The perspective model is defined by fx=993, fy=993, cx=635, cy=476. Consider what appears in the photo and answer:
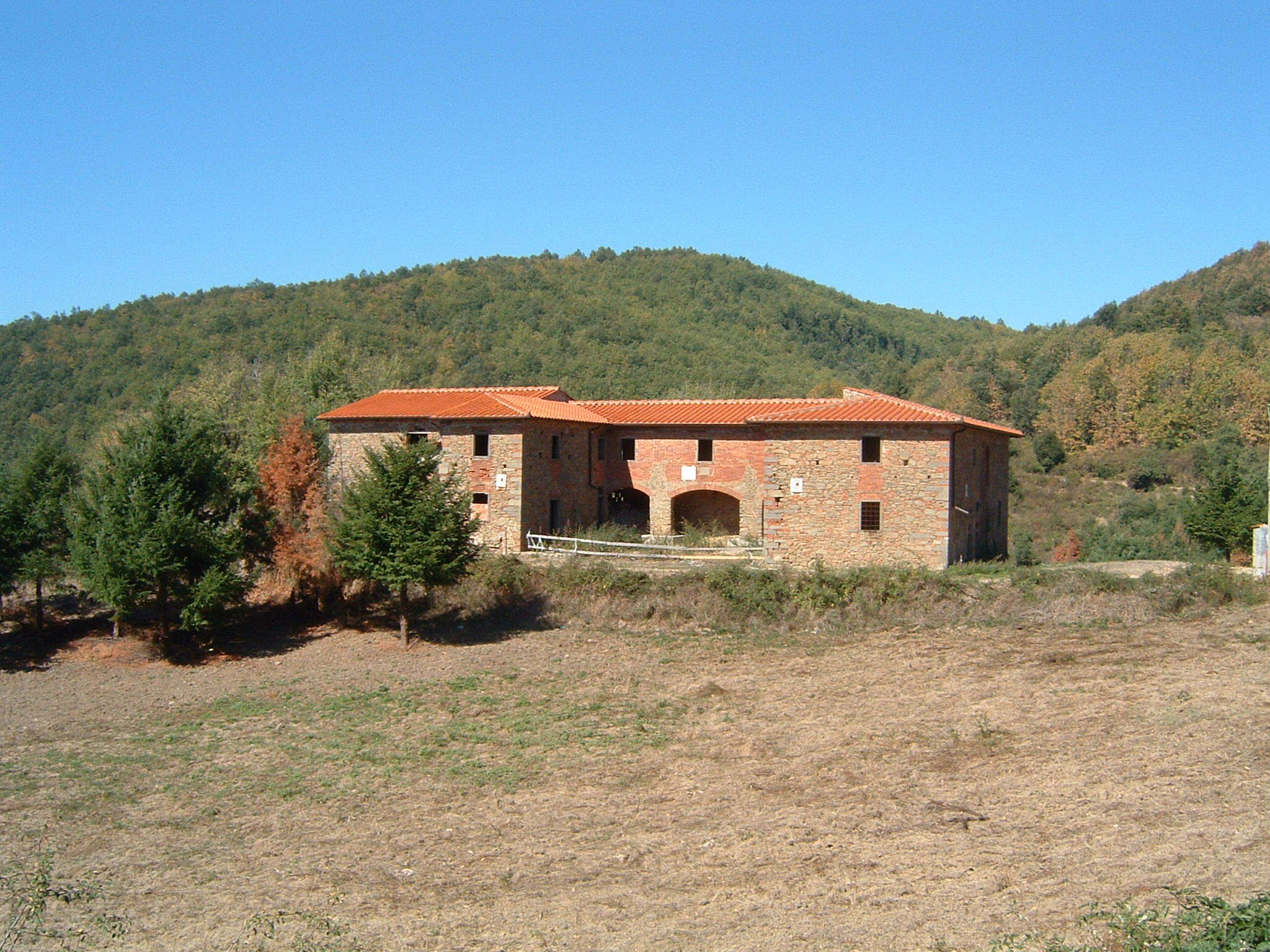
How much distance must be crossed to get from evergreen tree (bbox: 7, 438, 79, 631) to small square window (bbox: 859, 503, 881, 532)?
64.0 feet

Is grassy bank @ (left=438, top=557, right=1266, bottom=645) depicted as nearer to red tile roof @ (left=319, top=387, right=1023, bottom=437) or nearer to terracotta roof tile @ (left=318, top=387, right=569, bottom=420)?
red tile roof @ (left=319, top=387, right=1023, bottom=437)

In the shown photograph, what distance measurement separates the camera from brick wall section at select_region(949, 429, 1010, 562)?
26266 mm

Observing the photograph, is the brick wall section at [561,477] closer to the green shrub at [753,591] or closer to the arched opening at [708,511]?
the arched opening at [708,511]

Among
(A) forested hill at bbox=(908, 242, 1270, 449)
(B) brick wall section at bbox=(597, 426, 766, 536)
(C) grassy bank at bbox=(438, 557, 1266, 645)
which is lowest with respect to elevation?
(C) grassy bank at bbox=(438, 557, 1266, 645)

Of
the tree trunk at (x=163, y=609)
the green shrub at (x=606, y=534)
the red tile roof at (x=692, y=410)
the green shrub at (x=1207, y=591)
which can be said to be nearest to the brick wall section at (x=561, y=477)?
the green shrub at (x=606, y=534)

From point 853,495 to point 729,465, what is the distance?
618cm

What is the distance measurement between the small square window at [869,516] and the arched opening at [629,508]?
31.0ft

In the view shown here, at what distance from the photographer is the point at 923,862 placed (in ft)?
33.7

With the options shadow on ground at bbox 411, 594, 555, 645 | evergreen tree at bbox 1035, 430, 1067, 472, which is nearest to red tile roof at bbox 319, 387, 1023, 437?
shadow on ground at bbox 411, 594, 555, 645

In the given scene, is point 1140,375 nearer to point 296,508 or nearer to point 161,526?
point 296,508

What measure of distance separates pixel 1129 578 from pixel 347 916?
1947 centimetres

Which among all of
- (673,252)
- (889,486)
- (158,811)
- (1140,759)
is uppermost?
(673,252)

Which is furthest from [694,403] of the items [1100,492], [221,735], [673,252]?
[673,252]

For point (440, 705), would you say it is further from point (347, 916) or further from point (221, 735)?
point (347, 916)
